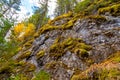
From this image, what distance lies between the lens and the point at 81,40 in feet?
59.7

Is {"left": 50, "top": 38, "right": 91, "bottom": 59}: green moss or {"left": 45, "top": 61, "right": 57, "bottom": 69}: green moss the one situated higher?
{"left": 50, "top": 38, "right": 91, "bottom": 59}: green moss

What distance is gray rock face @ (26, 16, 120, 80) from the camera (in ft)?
51.6

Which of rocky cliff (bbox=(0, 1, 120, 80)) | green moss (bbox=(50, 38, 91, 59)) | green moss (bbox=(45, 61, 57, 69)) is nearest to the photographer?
rocky cliff (bbox=(0, 1, 120, 80))

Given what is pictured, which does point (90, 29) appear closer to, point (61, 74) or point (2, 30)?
point (61, 74)

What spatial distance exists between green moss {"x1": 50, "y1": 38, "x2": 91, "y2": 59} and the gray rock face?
13.9 inches

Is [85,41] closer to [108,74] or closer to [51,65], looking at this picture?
[51,65]

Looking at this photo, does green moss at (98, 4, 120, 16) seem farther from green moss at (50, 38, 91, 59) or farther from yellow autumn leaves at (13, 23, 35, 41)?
yellow autumn leaves at (13, 23, 35, 41)

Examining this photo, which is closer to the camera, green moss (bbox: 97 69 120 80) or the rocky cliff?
green moss (bbox: 97 69 120 80)

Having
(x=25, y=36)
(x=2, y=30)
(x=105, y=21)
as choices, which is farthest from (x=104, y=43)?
(x=25, y=36)

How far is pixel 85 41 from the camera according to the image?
17891mm

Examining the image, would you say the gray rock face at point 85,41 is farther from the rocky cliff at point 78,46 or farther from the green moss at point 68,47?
the green moss at point 68,47

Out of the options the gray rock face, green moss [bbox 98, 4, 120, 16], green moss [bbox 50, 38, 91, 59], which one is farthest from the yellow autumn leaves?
green moss [bbox 50, 38, 91, 59]

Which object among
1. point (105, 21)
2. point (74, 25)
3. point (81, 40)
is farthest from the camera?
point (74, 25)

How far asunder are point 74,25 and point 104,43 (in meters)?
4.89
